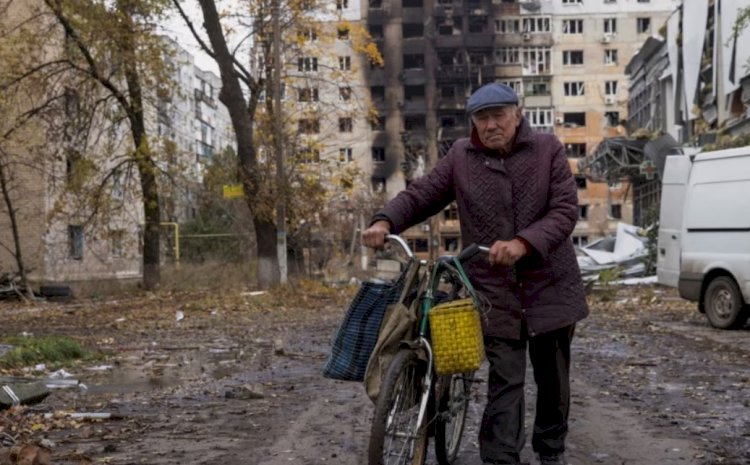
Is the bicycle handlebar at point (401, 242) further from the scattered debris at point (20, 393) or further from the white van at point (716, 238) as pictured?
the white van at point (716, 238)

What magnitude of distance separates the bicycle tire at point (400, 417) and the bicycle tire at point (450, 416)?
1.01ft

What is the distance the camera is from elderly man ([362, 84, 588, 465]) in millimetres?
4637

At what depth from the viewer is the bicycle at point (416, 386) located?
13.9ft

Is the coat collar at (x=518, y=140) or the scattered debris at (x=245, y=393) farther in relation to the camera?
the scattered debris at (x=245, y=393)

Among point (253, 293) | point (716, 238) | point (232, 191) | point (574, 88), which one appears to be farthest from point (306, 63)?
point (574, 88)

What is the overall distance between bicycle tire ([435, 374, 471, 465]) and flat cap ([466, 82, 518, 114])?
137 centimetres

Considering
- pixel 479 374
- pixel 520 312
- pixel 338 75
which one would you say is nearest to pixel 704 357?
pixel 479 374

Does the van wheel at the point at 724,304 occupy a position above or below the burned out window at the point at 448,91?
below

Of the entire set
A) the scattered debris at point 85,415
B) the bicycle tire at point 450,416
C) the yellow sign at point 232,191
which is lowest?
the scattered debris at point 85,415

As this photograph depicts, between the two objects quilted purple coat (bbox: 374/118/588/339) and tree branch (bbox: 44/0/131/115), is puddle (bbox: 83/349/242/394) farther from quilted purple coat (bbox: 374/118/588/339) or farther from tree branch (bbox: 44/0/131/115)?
tree branch (bbox: 44/0/131/115)

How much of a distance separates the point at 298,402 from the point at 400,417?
382cm

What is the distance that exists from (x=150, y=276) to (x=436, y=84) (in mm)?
52477

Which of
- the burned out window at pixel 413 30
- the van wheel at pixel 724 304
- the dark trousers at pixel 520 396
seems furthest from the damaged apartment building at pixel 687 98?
the burned out window at pixel 413 30

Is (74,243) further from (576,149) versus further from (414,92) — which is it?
(576,149)
